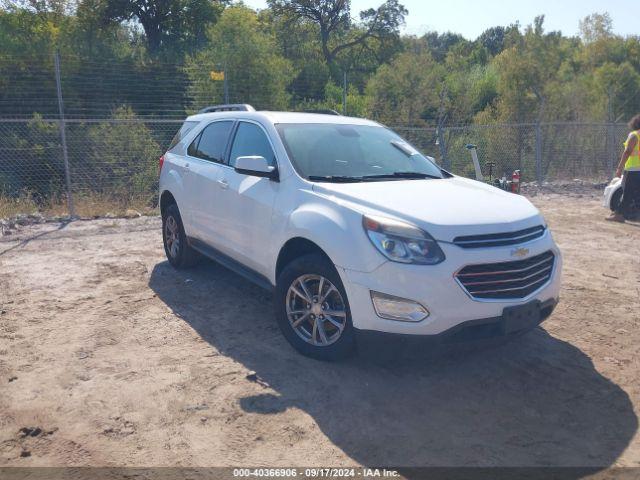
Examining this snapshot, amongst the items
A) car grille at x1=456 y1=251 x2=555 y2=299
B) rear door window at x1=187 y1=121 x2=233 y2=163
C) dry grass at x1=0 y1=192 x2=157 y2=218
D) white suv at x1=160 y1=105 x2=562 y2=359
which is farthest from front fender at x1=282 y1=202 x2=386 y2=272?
dry grass at x1=0 y1=192 x2=157 y2=218

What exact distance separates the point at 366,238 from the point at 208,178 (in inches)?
96.8

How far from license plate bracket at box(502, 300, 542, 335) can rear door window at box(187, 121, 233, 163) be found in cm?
316

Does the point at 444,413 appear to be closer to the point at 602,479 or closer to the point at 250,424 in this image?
the point at 602,479

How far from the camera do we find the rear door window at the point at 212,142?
588cm

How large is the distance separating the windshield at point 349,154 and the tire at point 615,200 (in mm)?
6713

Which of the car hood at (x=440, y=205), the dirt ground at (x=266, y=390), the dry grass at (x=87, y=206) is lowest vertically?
the dry grass at (x=87, y=206)

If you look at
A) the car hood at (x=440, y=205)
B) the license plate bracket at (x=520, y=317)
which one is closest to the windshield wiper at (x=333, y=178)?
the car hood at (x=440, y=205)

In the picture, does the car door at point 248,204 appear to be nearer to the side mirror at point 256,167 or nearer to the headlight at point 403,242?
the side mirror at point 256,167

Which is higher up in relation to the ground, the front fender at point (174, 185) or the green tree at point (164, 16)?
the green tree at point (164, 16)

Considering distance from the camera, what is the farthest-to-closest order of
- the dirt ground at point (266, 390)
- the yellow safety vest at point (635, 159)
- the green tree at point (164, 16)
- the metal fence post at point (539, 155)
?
1. the green tree at point (164, 16)
2. the metal fence post at point (539, 155)
3. the yellow safety vest at point (635, 159)
4. the dirt ground at point (266, 390)

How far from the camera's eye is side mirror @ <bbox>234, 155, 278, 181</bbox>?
4707mm

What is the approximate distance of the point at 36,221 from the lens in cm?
1035

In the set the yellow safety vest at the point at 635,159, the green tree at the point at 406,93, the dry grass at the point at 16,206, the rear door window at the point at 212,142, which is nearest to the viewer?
the rear door window at the point at 212,142

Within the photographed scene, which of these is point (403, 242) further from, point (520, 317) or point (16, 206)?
point (16, 206)
